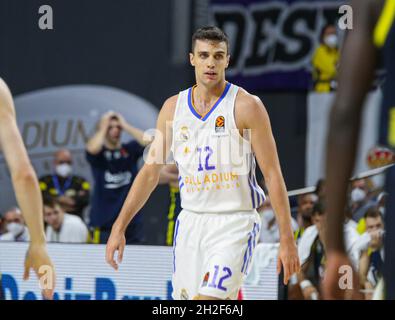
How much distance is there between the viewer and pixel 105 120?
23.4 ft

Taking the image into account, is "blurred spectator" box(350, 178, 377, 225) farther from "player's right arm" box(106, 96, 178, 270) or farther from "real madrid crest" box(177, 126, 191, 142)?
"real madrid crest" box(177, 126, 191, 142)

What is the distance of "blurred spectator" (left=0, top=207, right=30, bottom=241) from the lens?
22.9ft

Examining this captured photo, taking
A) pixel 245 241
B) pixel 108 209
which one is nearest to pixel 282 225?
pixel 245 241

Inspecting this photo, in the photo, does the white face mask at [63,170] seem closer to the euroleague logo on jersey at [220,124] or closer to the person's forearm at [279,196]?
the euroleague logo on jersey at [220,124]

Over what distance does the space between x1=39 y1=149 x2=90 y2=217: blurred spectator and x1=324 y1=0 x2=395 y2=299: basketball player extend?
4.84 m

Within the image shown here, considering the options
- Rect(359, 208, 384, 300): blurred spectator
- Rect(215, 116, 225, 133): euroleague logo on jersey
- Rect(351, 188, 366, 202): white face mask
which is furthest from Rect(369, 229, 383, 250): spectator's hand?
Rect(215, 116, 225, 133): euroleague logo on jersey

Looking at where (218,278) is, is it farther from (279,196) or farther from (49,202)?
(49,202)

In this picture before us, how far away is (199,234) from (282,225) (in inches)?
17.5

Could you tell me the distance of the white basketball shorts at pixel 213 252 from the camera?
15.3 ft

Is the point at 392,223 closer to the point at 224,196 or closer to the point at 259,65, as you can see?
the point at 224,196

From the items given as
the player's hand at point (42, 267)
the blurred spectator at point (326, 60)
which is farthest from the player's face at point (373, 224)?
the player's hand at point (42, 267)

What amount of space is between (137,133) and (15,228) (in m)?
1.20

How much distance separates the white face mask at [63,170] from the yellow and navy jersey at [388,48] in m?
4.68
